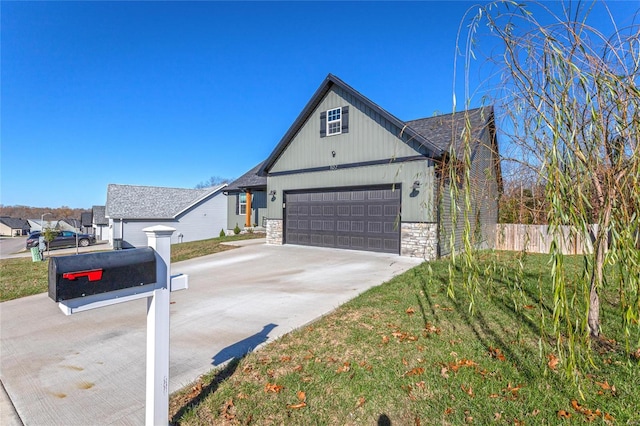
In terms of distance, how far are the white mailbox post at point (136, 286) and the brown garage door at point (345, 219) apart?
29.5 ft

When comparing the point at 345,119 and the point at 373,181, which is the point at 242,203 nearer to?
the point at 345,119

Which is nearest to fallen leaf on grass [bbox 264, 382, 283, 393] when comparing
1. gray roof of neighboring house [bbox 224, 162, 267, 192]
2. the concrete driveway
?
the concrete driveway

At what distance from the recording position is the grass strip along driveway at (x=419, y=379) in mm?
2525

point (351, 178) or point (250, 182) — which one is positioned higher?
point (250, 182)

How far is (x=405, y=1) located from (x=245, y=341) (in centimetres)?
1015

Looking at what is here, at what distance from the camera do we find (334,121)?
12.5m

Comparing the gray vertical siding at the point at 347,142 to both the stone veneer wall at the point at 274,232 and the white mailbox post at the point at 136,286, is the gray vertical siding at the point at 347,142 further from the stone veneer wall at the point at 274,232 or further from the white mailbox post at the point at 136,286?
the white mailbox post at the point at 136,286

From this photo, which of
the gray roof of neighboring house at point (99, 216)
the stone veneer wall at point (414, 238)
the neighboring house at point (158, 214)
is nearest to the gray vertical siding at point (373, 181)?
the stone veneer wall at point (414, 238)

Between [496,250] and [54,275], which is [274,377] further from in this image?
[496,250]

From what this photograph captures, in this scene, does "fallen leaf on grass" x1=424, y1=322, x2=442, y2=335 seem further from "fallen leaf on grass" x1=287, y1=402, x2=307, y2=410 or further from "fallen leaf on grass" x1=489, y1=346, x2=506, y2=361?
"fallen leaf on grass" x1=287, y1=402, x2=307, y2=410

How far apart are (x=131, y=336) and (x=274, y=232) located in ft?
32.5

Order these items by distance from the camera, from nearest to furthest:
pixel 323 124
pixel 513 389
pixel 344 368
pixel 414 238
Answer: pixel 513 389, pixel 344 368, pixel 414 238, pixel 323 124

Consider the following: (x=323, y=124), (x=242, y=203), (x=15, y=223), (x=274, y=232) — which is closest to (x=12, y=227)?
(x=15, y=223)

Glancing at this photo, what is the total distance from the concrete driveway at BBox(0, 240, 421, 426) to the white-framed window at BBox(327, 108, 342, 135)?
20.6 ft
